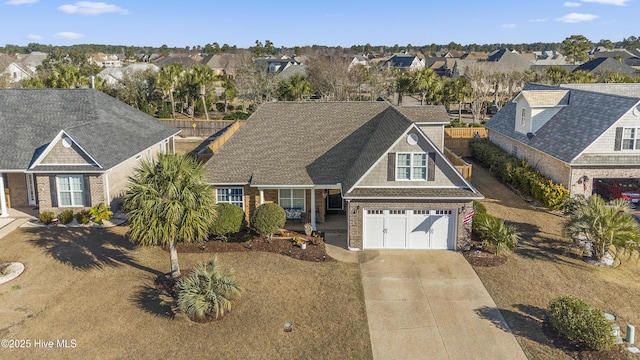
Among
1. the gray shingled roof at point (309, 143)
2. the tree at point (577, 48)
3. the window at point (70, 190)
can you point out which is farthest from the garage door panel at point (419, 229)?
the tree at point (577, 48)

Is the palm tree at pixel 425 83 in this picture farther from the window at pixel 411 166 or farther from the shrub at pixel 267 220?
the shrub at pixel 267 220

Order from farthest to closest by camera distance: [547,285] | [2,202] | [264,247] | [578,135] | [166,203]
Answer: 1. [578,135]
2. [2,202]
3. [264,247]
4. [547,285]
5. [166,203]

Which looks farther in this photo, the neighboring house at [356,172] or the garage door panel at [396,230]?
the garage door panel at [396,230]

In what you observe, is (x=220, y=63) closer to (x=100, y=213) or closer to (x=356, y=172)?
(x=100, y=213)

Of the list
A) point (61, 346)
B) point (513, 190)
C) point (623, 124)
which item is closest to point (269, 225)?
point (61, 346)

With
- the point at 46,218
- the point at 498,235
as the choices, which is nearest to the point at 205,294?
the point at 498,235
